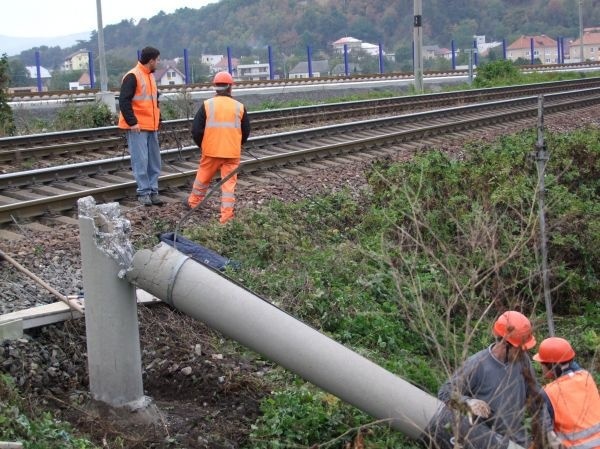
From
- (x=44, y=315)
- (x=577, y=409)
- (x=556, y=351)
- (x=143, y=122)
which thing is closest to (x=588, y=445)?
(x=577, y=409)

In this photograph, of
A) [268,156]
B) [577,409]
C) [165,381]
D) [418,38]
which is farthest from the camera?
[418,38]

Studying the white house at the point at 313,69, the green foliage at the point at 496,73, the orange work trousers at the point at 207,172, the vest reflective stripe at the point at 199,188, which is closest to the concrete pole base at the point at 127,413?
the orange work trousers at the point at 207,172

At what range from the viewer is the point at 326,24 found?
108188 mm

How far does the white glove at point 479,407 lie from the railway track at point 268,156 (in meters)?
5.94

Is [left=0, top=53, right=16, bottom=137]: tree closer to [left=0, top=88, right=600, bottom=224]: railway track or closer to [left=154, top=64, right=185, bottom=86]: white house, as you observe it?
[left=0, top=88, right=600, bottom=224]: railway track

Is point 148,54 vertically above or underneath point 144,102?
above

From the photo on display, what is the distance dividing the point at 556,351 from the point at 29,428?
10.8 feet

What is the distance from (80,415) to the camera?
19.4ft

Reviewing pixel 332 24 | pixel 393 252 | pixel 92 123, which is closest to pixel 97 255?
pixel 393 252

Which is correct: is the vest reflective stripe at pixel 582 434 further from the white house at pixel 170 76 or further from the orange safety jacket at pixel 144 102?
the white house at pixel 170 76

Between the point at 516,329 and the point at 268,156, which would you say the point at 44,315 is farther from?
the point at 268,156

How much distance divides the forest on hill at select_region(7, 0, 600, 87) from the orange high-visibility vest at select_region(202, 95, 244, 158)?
8768 centimetres

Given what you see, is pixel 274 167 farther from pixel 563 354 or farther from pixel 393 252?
pixel 563 354

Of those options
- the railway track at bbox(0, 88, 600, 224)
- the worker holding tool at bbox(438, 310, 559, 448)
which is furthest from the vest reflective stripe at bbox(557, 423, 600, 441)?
the railway track at bbox(0, 88, 600, 224)
